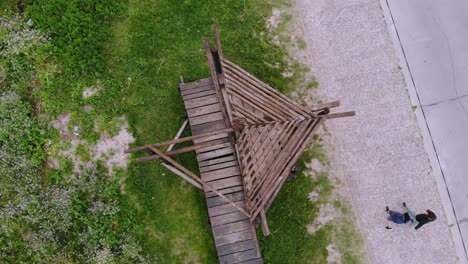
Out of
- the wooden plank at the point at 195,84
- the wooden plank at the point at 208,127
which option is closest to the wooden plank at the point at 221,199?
the wooden plank at the point at 208,127

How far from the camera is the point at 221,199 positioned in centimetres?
700

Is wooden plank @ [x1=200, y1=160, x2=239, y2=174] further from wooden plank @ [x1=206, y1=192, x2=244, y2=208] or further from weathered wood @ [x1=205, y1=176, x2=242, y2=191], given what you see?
wooden plank @ [x1=206, y1=192, x2=244, y2=208]

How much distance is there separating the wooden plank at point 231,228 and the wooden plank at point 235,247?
0.23 metres

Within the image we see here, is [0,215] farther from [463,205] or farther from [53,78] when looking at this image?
[463,205]

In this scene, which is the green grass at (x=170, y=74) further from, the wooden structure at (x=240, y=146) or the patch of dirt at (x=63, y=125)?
the patch of dirt at (x=63, y=125)

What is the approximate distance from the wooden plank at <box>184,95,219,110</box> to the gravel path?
2.16m

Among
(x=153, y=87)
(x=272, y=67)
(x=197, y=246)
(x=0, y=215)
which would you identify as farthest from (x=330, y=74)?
(x=0, y=215)

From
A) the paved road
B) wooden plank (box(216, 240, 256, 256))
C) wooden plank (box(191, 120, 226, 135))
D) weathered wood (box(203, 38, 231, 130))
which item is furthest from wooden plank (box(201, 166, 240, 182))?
the paved road

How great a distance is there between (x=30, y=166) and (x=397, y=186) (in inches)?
282

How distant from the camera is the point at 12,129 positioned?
7426 millimetres

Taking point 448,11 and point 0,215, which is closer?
point 0,215

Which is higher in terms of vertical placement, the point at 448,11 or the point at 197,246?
the point at 448,11

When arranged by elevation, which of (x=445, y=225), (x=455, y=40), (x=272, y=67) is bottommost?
(x=445, y=225)

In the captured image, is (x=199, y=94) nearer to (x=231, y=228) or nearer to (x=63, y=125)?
(x=231, y=228)
